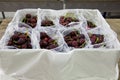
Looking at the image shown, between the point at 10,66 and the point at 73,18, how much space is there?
1.82ft

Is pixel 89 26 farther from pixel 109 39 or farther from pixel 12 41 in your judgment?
pixel 12 41

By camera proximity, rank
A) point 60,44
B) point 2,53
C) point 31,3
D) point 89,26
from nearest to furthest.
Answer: point 2,53 < point 60,44 < point 89,26 < point 31,3

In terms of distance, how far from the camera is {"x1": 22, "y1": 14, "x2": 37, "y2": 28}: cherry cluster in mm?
1161

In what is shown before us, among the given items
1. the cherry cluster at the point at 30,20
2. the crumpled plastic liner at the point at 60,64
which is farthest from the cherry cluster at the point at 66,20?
the crumpled plastic liner at the point at 60,64

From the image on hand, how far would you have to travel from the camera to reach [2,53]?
34.2 inches

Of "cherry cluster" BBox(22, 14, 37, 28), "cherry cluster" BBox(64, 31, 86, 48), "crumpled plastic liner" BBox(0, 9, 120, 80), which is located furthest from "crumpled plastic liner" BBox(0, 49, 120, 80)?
"cherry cluster" BBox(22, 14, 37, 28)

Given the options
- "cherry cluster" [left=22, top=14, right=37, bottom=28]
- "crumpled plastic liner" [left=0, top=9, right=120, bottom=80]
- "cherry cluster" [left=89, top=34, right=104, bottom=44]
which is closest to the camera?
"crumpled plastic liner" [left=0, top=9, right=120, bottom=80]

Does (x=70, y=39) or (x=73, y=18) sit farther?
(x=73, y=18)

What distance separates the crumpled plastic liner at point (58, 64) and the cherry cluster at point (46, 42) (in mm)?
91

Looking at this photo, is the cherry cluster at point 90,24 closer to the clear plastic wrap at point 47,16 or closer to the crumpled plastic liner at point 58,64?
the clear plastic wrap at point 47,16

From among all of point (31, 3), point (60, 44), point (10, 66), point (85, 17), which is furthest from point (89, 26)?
point (31, 3)

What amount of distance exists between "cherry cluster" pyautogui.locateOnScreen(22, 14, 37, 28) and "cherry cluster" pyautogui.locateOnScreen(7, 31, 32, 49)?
14 centimetres

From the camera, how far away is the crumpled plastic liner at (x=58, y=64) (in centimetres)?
88

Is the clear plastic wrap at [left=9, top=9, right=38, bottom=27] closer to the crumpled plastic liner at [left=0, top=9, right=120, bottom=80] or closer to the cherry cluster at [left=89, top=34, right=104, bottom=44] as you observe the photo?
the crumpled plastic liner at [left=0, top=9, right=120, bottom=80]
